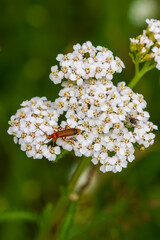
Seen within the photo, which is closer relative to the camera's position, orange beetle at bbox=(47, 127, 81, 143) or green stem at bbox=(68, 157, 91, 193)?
orange beetle at bbox=(47, 127, 81, 143)

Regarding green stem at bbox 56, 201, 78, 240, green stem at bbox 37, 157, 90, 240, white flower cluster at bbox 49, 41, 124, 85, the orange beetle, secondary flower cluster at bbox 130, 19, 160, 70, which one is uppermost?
secondary flower cluster at bbox 130, 19, 160, 70

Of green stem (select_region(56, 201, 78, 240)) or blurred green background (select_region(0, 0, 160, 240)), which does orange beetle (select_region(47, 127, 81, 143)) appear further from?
blurred green background (select_region(0, 0, 160, 240))

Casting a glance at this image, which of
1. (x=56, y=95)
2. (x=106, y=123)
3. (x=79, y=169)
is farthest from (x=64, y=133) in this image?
(x=56, y=95)

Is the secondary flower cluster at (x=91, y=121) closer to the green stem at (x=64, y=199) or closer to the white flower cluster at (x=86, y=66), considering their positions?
the white flower cluster at (x=86, y=66)

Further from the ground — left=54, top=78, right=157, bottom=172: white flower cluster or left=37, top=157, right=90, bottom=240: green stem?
left=54, top=78, right=157, bottom=172: white flower cluster

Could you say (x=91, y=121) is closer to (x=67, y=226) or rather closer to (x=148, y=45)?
(x=148, y=45)

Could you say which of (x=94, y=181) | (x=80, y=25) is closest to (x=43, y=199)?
(x=94, y=181)

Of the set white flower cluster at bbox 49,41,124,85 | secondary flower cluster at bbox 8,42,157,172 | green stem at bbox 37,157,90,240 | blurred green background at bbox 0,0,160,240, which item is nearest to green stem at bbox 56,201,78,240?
green stem at bbox 37,157,90,240

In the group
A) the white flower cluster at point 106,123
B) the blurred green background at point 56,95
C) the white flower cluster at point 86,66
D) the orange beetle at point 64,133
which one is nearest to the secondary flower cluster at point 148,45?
the white flower cluster at point 86,66

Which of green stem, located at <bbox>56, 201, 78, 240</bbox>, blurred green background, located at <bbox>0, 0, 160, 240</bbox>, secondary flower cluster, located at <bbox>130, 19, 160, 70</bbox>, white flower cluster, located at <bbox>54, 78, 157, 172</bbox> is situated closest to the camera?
white flower cluster, located at <bbox>54, 78, 157, 172</bbox>
